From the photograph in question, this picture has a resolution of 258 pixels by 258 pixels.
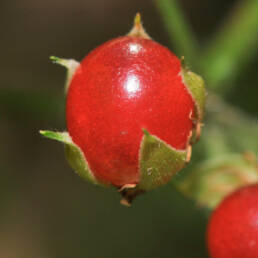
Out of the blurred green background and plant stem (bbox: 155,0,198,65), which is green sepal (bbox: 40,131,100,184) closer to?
plant stem (bbox: 155,0,198,65)

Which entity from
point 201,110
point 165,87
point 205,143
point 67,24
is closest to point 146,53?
point 165,87

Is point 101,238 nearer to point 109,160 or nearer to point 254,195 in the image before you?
point 254,195

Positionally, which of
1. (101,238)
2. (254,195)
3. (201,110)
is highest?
(201,110)

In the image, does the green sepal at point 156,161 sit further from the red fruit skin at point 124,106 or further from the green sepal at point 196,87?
the green sepal at point 196,87

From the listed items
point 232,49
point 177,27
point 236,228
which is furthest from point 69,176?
point 236,228

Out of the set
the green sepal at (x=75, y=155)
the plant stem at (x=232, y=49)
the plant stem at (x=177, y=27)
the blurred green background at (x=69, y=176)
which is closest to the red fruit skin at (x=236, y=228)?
the green sepal at (x=75, y=155)

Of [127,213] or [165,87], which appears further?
[127,213]
